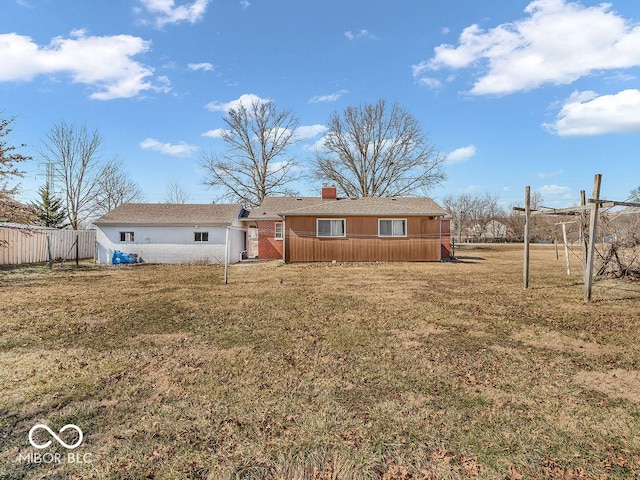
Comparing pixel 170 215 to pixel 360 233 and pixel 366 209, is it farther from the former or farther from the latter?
pixel 366 209

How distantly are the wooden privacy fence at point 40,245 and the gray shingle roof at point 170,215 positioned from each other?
7.81 feet

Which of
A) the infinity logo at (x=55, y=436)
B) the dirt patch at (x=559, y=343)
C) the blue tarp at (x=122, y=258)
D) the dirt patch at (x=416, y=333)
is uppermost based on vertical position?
the blue tarp at (x=122, y=258)

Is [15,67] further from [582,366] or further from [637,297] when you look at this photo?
[637,297]

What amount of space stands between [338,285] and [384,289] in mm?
1582

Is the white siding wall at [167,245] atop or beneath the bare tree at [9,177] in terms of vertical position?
beneath

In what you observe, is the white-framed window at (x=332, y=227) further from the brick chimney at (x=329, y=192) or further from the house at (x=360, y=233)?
the brick chimney at (x=329, y=192)

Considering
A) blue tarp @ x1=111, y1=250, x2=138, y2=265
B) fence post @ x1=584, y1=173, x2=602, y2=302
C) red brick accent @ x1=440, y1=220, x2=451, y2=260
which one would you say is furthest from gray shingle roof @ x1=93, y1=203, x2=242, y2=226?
fence post @ x1=584, y1=173, x2=602, y2=302

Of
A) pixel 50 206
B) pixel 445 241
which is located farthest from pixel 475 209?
pixel 50 206

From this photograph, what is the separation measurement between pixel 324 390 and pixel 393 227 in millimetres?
16060

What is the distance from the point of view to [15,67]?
47.3 ft

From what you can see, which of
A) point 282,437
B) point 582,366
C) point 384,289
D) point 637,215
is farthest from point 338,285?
point 637,215

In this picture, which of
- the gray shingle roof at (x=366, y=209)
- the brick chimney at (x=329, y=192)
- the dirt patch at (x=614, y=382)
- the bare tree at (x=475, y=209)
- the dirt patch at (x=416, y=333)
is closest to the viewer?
the dirt patch at (x=614, y=382)

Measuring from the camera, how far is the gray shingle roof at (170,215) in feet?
63.3

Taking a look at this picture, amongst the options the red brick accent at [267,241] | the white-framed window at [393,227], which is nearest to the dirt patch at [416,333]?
the white-framed window at [393,227]
